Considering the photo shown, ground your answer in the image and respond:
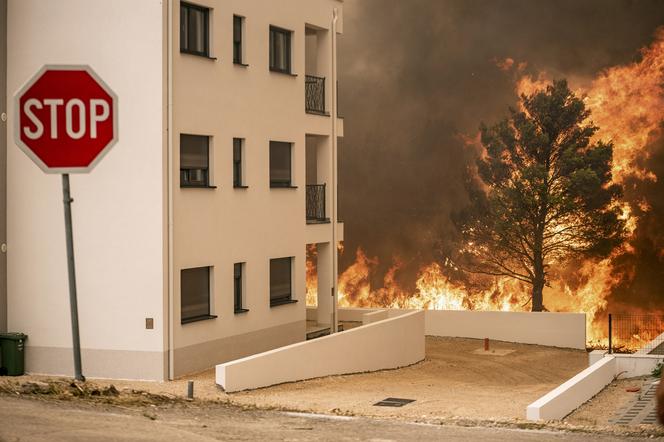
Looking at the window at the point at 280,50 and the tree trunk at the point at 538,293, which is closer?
the window at the point at 280,50

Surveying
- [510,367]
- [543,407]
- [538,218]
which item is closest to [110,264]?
[543,407]

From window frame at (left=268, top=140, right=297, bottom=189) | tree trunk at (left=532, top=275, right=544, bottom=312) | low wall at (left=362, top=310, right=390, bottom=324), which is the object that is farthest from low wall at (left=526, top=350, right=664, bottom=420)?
tree trunk at (left=532, top=275, right=544, bottom=312)

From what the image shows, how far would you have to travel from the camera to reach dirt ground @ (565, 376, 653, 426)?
64.1 ft

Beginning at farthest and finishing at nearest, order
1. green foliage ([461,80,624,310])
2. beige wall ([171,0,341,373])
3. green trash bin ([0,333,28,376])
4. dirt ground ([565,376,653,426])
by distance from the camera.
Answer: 1. green foliage ([461,80,624,310])
2. beige wall ([171,0,341,373])
3. green trash bin ([0,333,28,376])
4. dirt ground ([565,376,653,426])

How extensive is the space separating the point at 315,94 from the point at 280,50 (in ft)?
9.89

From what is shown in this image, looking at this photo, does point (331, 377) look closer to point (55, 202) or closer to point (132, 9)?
point (55, 202)

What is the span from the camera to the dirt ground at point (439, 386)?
19.8m

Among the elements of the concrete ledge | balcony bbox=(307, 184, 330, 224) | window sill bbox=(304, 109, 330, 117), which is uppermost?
window sill bbox=(304, 109, 330, 117)

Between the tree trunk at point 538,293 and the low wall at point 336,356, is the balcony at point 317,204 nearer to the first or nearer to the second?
the low wall at point 336,356

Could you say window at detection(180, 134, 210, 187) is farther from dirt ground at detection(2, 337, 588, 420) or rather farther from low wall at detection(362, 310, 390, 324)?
low wall at detection(362, 310, 390, 324)

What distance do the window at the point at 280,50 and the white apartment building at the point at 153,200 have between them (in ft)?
2.65

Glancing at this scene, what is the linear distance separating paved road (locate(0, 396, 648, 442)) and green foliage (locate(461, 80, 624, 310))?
3202 centimetres

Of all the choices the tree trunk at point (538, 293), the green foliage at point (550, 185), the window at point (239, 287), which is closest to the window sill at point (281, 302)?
the window at point (239, 287)

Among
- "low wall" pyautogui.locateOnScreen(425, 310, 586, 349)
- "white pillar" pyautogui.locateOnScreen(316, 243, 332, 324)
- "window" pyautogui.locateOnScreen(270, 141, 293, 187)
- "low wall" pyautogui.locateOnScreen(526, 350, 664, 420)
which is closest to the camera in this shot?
"low wall" pyautogui.locateOnScreen(526, 350, 664, 420)
